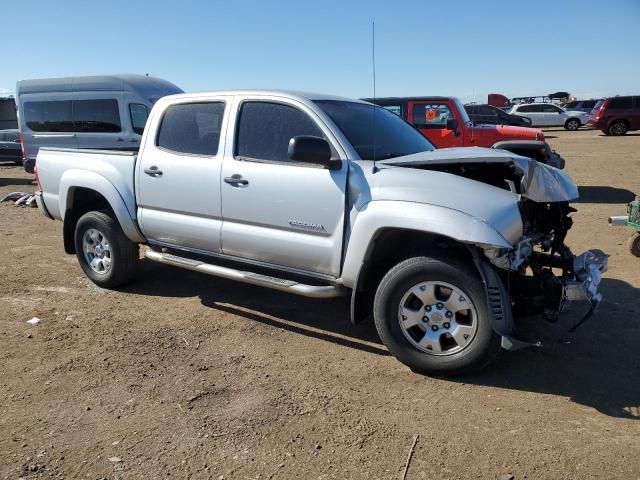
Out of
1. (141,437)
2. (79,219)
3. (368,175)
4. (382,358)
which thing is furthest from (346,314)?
(79,219)

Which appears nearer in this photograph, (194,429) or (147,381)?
(194,429)

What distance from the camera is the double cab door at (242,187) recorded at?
13.3 ft

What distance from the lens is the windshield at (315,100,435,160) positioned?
13.9 ft

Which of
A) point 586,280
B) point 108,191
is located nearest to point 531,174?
point 586,280

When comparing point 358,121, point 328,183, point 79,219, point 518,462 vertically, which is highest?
point 358,121

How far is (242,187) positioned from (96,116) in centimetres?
1000

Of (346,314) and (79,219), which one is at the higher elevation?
(79,219)

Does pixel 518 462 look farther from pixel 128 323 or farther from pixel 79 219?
pixel 79 219

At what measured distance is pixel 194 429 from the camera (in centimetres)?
315

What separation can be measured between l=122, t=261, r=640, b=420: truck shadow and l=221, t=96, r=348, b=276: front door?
69cm

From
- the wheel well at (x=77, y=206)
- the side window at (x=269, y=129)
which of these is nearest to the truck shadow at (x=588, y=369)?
the side window at (x=269, y=129)

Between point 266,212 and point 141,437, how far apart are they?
6.17 ft

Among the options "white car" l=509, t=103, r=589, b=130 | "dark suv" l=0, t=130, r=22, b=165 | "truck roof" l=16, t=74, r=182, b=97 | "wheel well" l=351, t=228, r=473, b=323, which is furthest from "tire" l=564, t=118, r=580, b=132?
"wheel well" l=351, t=228, r=473, b=323

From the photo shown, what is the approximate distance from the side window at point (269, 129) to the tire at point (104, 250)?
174cm
